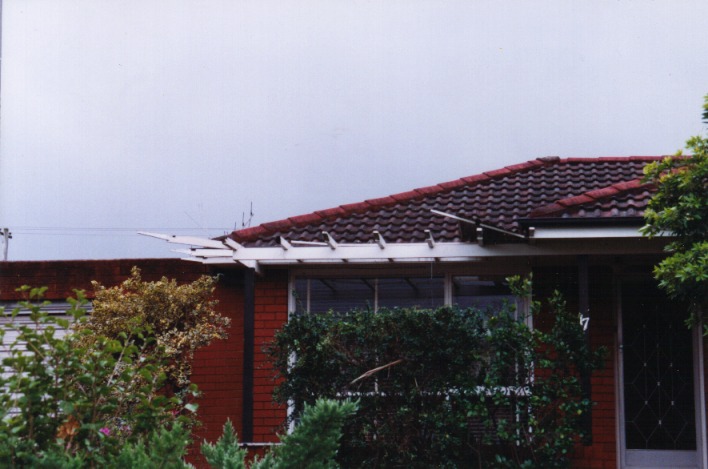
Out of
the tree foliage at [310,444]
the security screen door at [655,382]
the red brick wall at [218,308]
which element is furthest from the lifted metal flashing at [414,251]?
the tree foliage at [310,444]

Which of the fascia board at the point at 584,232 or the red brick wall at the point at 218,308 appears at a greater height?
the fascia board at the point at 584,232

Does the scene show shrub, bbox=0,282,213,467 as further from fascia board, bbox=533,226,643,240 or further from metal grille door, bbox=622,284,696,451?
metal grille door, bbox=622,284,696,451

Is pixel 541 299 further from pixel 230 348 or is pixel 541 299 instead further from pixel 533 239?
pixel 230 348

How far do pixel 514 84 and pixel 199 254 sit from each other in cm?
762

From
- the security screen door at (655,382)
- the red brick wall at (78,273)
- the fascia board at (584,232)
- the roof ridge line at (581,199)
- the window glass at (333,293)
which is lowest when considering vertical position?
the security screen door at (655,382)

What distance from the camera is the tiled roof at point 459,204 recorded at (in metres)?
11.0

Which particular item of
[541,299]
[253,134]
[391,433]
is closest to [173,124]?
[253,134]

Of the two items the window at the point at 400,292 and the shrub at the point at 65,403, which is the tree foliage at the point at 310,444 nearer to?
the shrub at the point at 65,403

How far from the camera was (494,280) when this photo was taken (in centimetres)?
1086

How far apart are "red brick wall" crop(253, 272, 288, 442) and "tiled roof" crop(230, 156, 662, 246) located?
51cm

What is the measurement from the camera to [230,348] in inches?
458

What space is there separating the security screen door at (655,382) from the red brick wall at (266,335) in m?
3.90

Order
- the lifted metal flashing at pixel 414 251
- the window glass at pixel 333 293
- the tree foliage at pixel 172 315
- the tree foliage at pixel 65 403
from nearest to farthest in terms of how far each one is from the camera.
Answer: the tree foliage at pixel 65 403, the lifted metal flashing at pixel 414 251, the tree foliage at pixel 172 315, the window glass at pixel 333 293

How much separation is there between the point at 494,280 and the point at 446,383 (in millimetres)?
2609
